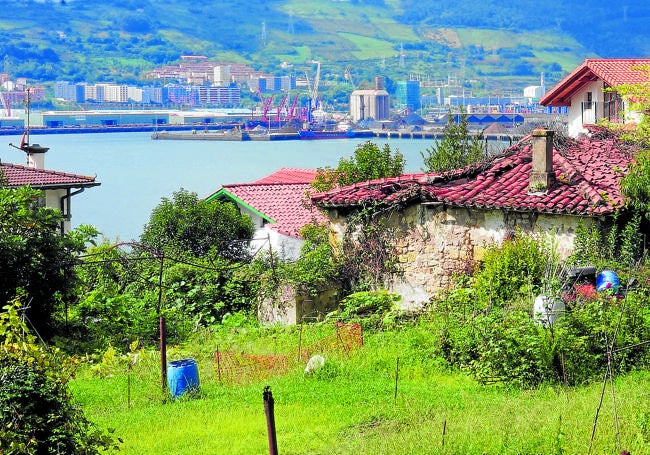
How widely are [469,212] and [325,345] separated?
4.16m

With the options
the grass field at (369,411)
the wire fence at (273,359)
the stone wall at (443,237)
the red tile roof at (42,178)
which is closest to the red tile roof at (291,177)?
the red tile roof at (42,178)

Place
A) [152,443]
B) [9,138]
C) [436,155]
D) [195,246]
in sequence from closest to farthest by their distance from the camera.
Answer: [152,443], [195,246], [436,155], [9,138]

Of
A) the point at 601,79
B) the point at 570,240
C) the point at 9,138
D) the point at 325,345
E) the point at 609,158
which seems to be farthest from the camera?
the point at 9,138

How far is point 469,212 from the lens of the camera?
17141mm

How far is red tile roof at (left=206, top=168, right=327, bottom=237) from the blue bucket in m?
15.0

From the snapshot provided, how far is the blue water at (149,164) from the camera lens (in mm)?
78625

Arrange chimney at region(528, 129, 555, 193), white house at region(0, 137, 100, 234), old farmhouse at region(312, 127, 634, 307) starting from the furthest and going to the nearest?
white house at region(0, 137, 100, 234) < chimney at region(528, 129, 555, 193) < old farmhouse at region(312, 127, 634, 307)

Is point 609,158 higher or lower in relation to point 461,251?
higher

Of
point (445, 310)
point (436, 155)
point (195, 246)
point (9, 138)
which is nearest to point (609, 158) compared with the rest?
point (445, 310)

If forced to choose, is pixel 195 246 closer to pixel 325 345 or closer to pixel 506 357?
pixel 325 345

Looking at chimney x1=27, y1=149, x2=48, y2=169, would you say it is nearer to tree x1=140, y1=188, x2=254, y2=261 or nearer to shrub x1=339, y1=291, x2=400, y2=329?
tree x1=140, y1=188, x2=254, y2=261

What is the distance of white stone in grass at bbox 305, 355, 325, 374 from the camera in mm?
12359

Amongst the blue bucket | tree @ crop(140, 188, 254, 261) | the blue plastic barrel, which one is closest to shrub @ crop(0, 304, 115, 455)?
the blue bucket

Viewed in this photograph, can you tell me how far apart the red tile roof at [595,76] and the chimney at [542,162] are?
9755mm
